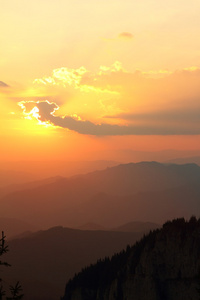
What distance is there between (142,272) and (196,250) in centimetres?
2314

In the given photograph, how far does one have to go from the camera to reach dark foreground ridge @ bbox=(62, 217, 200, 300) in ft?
448

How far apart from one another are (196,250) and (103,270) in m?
62.6

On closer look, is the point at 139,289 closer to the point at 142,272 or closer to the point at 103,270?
the point at 142,272

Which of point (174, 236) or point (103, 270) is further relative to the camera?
point (103, 270)

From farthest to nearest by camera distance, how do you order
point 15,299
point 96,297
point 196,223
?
point 96,297 < point 196,223 < point 15,299

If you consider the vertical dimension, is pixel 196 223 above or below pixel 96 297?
above

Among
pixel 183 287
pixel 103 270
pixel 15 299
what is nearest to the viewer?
pixel 15 299

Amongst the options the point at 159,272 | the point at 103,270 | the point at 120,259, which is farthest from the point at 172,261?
the point at 103,270

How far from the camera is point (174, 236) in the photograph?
146625mm

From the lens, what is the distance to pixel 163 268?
146125 mm

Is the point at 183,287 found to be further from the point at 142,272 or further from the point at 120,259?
the point at 120,259

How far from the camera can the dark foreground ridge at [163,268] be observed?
137m

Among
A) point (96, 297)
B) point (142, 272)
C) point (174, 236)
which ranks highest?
point (174, 236)

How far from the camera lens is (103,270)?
18900 centimetres
